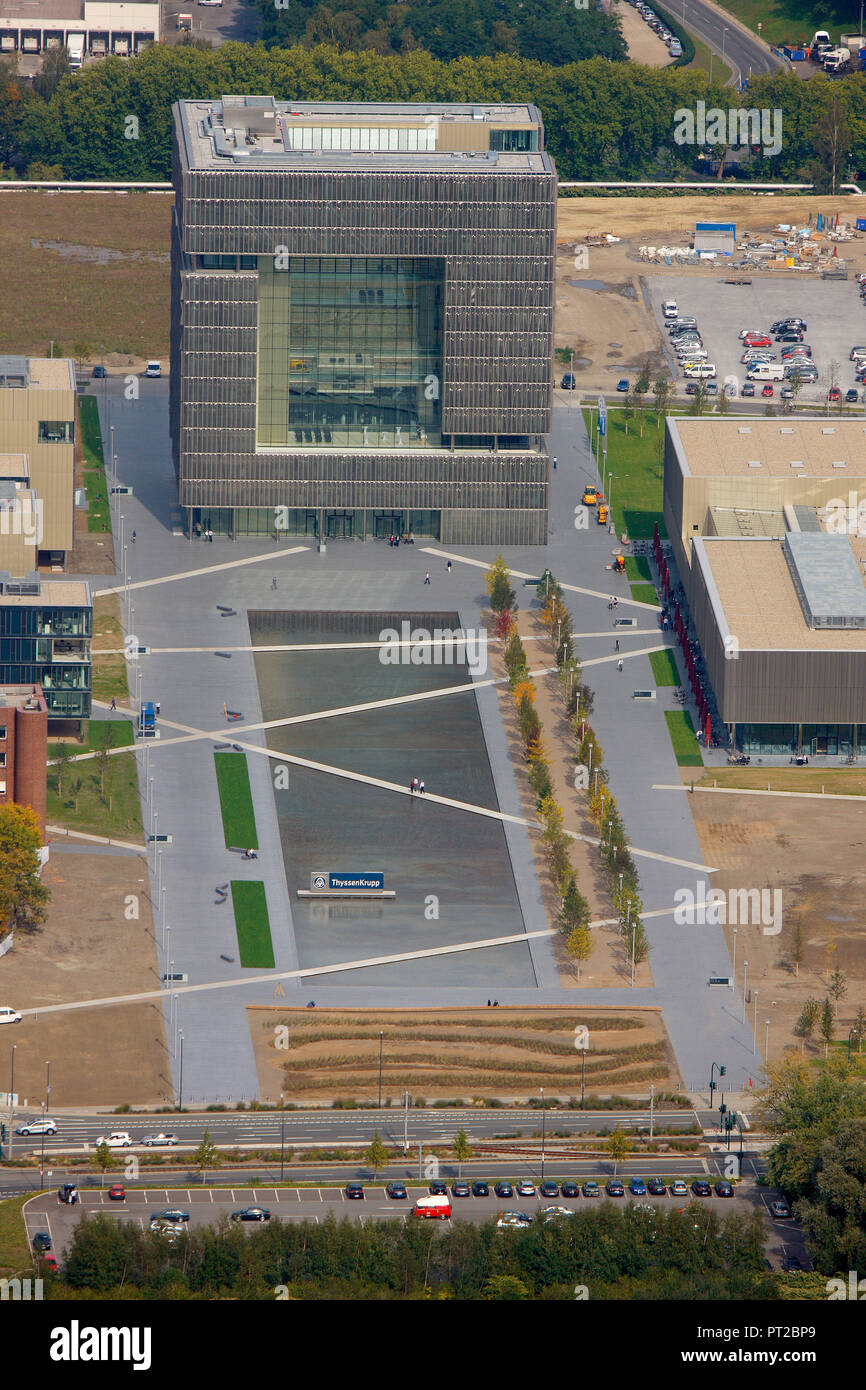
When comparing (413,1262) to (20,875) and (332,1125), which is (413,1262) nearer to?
(332,1125)

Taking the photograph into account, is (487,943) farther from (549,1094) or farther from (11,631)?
(11,631)

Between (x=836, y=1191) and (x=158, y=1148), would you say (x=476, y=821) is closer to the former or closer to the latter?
(x=158, y=1148)

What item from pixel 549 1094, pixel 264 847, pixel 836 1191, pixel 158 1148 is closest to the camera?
pixel 836 1191

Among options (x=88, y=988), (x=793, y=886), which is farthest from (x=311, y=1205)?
(x=793, y=886)

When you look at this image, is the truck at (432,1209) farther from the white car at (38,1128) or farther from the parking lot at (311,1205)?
the white car at (38,1128)

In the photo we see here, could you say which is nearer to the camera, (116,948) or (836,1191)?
(836,1191)

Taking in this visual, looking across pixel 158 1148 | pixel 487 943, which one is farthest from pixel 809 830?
pixel 158 1148

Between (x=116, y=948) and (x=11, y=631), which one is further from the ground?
(x=11, y=631)

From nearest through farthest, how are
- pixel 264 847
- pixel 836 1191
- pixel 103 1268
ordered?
pixel 103 1268, pixel 836 1191, pixel 264 847
